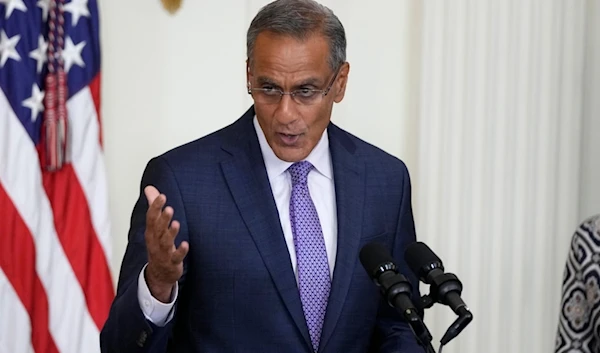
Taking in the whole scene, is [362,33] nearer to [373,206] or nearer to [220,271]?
[373,206]

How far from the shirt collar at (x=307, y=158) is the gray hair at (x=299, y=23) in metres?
0.22

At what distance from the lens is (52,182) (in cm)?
405

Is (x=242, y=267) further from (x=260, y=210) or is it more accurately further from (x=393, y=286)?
(x=393, y=286)

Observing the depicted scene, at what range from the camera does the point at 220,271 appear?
2771mm

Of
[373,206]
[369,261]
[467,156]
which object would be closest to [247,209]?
[373,206]

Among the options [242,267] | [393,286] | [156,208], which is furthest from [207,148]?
[393,286]

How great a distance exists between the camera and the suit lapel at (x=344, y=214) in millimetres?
2793

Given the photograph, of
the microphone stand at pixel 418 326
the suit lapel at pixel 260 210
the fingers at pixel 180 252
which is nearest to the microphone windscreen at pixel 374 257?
the microphone stand at pixel 418 326

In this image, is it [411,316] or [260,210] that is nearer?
[411,316]

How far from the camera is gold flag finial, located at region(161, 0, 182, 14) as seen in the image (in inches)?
171

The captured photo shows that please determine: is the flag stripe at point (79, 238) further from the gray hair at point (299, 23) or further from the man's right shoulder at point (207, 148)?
the gray hair at point (299, 23)

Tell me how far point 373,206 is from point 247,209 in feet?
1.16

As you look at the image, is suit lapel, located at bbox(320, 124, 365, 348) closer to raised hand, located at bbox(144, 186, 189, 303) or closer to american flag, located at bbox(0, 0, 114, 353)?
raised hand, located at bbox(144, 186, 189, 303)

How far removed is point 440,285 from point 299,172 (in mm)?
857
